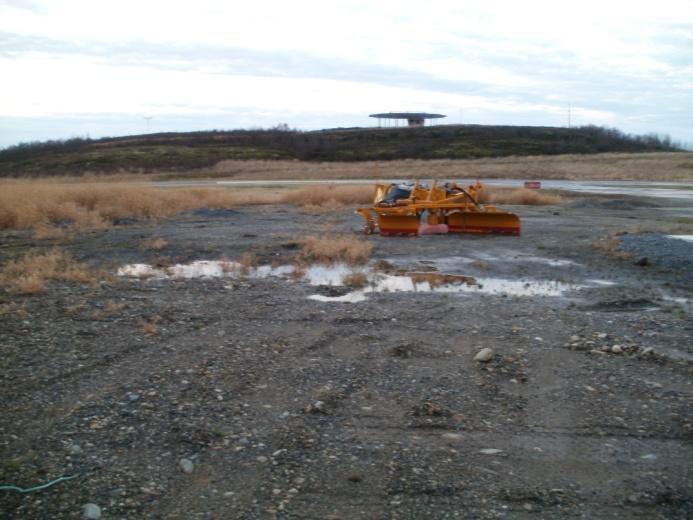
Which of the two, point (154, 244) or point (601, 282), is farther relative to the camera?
point (154, 244)

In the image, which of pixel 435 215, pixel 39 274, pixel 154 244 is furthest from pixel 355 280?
pixel 435 215

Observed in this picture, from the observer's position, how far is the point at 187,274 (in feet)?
45.3

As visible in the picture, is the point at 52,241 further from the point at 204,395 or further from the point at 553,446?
the point at 553,446

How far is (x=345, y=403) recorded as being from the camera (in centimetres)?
634

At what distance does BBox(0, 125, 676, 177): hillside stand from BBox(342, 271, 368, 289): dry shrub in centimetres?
6339

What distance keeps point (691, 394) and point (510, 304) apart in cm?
408

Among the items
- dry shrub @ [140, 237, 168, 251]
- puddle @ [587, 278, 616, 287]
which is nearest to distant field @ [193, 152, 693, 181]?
dry shrub @ [140, 237, 168, 251]

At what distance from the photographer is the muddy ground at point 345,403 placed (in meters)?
4.71

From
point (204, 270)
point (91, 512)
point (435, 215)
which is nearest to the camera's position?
point (91, 512)

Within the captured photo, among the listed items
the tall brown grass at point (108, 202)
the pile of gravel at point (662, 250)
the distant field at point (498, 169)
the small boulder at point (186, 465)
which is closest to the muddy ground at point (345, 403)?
the small boulder at point (186, 465)

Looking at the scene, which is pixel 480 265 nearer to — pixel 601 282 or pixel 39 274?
pixel 601 282

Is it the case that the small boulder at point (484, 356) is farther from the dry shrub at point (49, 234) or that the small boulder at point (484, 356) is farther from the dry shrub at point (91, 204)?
the dry shrub at point (91, 204)

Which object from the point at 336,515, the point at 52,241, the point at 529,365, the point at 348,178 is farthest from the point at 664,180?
the point at 336,515

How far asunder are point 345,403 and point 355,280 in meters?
6.09
